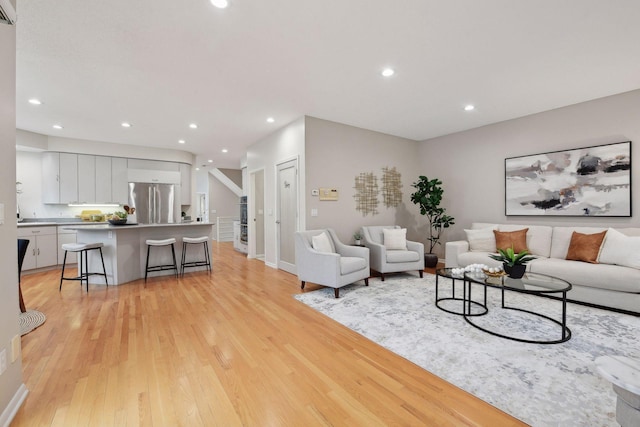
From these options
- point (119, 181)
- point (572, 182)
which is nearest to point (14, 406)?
point (119, 181)

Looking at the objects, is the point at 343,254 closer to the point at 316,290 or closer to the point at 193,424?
the point at 316,290

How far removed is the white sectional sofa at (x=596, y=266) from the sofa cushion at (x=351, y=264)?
173 cm

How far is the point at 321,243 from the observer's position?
4105 millimetres

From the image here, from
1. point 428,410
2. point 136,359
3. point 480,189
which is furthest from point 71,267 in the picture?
point 480,189

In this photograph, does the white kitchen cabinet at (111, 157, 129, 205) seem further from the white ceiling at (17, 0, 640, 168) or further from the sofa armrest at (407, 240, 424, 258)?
the sofa armrest at (407, 240, 424, 258)

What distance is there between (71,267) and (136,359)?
16.5ft

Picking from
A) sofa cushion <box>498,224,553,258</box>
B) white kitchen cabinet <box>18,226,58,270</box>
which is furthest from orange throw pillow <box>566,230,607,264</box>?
white kitchen cabinet <box>18,226,58,270</box>

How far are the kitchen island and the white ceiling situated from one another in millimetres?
1907

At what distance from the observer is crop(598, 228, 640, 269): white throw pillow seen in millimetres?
3049

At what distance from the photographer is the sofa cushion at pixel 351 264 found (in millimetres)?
3671

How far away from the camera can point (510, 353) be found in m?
2.16

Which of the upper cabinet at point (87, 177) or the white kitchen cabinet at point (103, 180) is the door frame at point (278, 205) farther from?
the white kitchen cabinet at point (103, 180)

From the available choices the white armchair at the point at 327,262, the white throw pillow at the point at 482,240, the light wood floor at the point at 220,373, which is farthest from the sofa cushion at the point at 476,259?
the light wood floor at the point at 220,373

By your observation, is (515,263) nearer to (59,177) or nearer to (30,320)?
(30,320)
